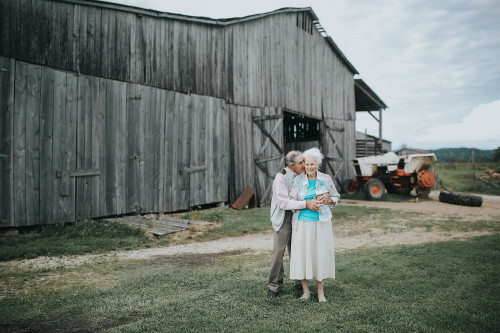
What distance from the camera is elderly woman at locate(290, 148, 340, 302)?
3.91m

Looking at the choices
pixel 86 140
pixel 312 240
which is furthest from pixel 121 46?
pixel 312 240

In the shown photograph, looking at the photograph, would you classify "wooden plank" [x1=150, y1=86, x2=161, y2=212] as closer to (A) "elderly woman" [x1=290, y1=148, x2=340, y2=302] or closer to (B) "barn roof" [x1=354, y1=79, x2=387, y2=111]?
(A) "elderly woman" [x1=290, y1=148, x2=340, y2=302]

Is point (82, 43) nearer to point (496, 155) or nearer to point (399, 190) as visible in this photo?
point (399, 190)

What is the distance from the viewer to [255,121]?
1255 cm

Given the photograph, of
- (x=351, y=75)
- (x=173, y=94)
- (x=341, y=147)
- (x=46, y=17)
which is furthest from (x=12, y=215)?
(x=351, y=75)

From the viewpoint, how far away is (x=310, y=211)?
13.1 ft

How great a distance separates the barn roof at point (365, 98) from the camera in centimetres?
1844

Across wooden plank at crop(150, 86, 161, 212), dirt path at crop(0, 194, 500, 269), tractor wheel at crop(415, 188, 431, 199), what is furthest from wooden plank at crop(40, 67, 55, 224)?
tractor wheel at crop(415, 188, 431, 199)

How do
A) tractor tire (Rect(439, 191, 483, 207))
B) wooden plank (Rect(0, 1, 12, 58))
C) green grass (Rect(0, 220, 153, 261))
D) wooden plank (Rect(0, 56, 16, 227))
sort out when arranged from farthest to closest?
tractor tire (Rect(439, 191, 483, 207)), wooden plank (Rect(0, 1, 12, 58)), wooden plank (Rect(0, 56, 16, 227)), green grass (Rect(0, 220, 153, 261))

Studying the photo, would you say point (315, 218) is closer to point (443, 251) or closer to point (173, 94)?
point (443, 251)

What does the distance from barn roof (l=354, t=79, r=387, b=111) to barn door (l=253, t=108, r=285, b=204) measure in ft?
23.3

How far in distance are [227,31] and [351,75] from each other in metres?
8.70

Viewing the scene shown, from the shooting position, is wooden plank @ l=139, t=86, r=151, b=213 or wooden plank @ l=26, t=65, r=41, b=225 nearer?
wooden plank @ l=26, t=65, r=41, b=225

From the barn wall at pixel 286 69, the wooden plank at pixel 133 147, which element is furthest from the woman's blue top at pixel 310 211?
the barn wall at pixel 286 69
